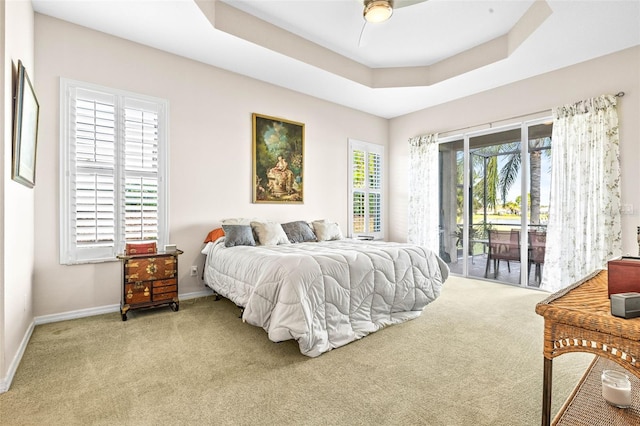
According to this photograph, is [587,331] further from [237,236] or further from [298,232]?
[298,232]

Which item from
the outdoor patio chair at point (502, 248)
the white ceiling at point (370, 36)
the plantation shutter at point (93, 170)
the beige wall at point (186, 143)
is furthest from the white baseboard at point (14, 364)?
the outdoor patio chair at point (502, 248)

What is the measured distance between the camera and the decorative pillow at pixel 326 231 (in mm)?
4512

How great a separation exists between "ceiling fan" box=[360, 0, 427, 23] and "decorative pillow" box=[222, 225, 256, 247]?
2.60 metres

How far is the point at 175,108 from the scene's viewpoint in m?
3.89

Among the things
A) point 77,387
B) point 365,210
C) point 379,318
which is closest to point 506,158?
point 365,210

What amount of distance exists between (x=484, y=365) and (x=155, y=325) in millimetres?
2832

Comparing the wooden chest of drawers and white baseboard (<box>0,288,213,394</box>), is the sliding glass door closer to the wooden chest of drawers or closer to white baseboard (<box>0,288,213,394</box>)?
white baseboard (<box>0,288,213,394</box>)

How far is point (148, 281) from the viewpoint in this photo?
10.6 ft

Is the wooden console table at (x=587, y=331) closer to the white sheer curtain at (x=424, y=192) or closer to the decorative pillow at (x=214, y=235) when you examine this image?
the decorative pillow at (x=214, y=235)

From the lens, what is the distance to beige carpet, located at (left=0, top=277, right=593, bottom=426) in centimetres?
169

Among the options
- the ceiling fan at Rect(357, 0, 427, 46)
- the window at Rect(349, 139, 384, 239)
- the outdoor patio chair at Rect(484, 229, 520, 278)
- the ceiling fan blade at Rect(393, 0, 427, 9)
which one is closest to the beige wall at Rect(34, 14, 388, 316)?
the window at Rect(349, 139, 384, 239)

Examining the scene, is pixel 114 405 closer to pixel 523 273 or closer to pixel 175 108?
pixel 175 108

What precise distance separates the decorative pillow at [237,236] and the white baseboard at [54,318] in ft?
3.01

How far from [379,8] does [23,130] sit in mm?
3054
